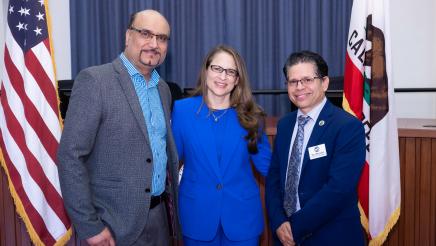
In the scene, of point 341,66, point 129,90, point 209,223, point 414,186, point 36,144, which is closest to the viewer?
point 129,90

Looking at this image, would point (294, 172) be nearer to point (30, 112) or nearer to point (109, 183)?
point (109, 183)

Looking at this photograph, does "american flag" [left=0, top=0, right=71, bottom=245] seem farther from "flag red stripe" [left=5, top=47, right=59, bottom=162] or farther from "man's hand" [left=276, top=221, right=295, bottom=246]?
"man's hand" [left=276, top=221, right=295, bottom=246]

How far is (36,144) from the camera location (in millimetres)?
2359

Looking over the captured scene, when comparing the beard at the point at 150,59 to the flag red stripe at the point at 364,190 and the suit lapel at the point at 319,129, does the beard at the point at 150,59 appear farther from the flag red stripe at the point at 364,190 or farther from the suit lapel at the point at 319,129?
the flag red stripe at the point at 364,190

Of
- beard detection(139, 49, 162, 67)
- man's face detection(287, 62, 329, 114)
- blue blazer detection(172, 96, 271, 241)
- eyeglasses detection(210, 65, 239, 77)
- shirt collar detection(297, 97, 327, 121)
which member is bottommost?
blue blazer detection(172, 96, 271, 241)

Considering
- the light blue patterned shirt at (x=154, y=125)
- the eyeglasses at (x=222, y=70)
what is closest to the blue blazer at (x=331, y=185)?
the eyeglasses at (x=222, y=70)

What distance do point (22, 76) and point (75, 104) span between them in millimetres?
1061

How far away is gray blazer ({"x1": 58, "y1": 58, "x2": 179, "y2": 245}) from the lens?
60.1 inches

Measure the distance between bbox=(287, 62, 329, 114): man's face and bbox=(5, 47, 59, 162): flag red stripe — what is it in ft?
4.94

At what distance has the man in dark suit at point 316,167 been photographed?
1615 millimetres

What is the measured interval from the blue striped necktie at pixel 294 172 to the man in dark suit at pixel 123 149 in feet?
1.69

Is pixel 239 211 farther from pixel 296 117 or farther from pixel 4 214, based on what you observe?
pixel 4 214

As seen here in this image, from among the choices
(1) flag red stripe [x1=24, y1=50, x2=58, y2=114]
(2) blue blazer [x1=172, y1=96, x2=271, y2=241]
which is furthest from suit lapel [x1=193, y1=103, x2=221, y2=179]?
(1) flag red stripe [x1=24, y1=50, x2=58, y2=114]

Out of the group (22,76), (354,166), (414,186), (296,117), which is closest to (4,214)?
(22,76)
